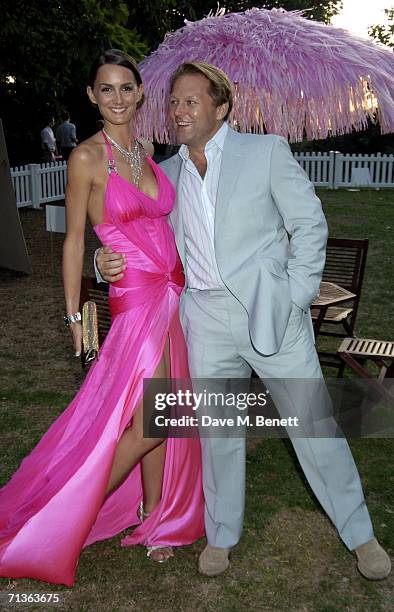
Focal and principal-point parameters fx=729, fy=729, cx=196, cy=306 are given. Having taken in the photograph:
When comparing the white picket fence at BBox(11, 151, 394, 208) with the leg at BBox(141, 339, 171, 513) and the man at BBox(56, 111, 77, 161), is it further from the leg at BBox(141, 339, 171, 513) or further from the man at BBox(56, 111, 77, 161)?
the leg at BBox(141, 339, 171, 513)

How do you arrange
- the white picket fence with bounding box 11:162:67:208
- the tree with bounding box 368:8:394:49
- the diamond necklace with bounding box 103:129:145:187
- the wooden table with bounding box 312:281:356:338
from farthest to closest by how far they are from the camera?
1. the tree with bounding box 368:8:394:49
2. the white picket fence with bounding box 11:162:67:208
3. the wooden table with bounding box 312:281:356:338
4. the diamond necklace with bounding box 103:129:145:187

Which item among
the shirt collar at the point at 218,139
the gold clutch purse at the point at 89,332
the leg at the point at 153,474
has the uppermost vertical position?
the shirt collar at the point at 218,139

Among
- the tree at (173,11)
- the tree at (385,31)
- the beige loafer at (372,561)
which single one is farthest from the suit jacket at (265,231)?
the tree at (385,31)

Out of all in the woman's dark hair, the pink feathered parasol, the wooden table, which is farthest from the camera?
the wooden table

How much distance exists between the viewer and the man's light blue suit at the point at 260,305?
3.03 m

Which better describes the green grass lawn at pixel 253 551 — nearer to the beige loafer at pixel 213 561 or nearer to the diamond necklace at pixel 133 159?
the beige loafer at pixel 213 561

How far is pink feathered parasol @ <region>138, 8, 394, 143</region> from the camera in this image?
17.5 feet

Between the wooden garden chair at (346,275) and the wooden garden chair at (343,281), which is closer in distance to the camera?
the wooden garden chair at (343,281)

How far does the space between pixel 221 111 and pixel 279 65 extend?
2423 millimetres

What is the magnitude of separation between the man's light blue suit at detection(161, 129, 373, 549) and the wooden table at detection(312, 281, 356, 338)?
8.00 ft

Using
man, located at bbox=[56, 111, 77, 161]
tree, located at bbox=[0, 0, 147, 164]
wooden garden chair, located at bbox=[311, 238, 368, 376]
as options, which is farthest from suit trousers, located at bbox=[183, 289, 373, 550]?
man, located at bbox=[56, 111, 77, 161]

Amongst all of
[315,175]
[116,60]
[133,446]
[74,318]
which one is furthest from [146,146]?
[315,175]

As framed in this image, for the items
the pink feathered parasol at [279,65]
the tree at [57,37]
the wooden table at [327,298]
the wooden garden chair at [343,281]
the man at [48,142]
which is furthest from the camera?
the man at [48,142]

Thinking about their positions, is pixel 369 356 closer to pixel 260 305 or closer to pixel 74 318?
pixel 260 305
